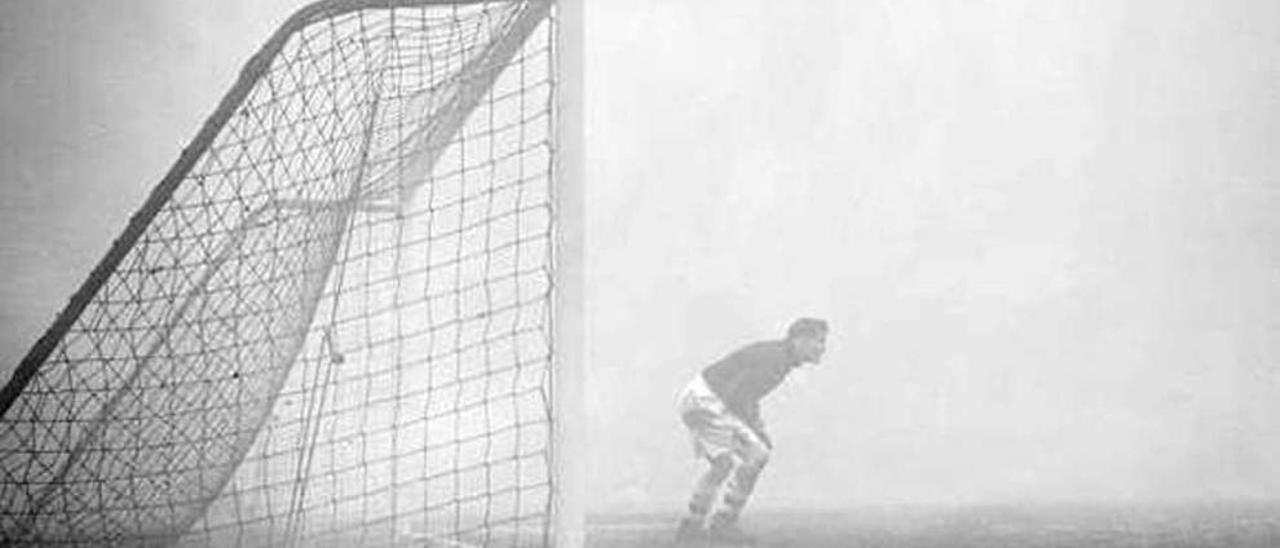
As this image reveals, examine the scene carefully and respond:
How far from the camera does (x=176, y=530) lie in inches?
66.3

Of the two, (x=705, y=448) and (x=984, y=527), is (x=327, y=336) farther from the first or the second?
(x=984, y=527)

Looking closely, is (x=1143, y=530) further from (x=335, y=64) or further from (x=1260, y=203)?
(x=335, y=64)

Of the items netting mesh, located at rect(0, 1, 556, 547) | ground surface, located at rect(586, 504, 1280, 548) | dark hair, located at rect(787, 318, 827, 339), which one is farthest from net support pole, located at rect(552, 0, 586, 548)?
dark hair, located at rect(787, 318, 827, 339)

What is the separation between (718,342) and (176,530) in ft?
2.53

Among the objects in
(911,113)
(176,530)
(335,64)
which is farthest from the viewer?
(911,113)

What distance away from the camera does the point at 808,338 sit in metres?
1.77

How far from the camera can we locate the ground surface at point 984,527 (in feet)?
5.55

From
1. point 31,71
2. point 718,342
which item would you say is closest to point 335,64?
point 31,71

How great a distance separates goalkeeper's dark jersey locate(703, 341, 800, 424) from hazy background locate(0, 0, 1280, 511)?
0.02 metres

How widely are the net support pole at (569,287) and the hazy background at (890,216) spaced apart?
16.2 inches

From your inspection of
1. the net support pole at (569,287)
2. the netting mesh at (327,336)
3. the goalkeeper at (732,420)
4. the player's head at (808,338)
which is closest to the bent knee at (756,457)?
the goalkeeper at (732,420)

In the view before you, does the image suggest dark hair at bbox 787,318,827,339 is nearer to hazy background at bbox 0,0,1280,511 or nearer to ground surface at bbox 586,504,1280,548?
hazy background at bbox 0,0,1280,511

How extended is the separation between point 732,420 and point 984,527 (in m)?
0.38

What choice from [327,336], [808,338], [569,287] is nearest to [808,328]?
[808,338]
